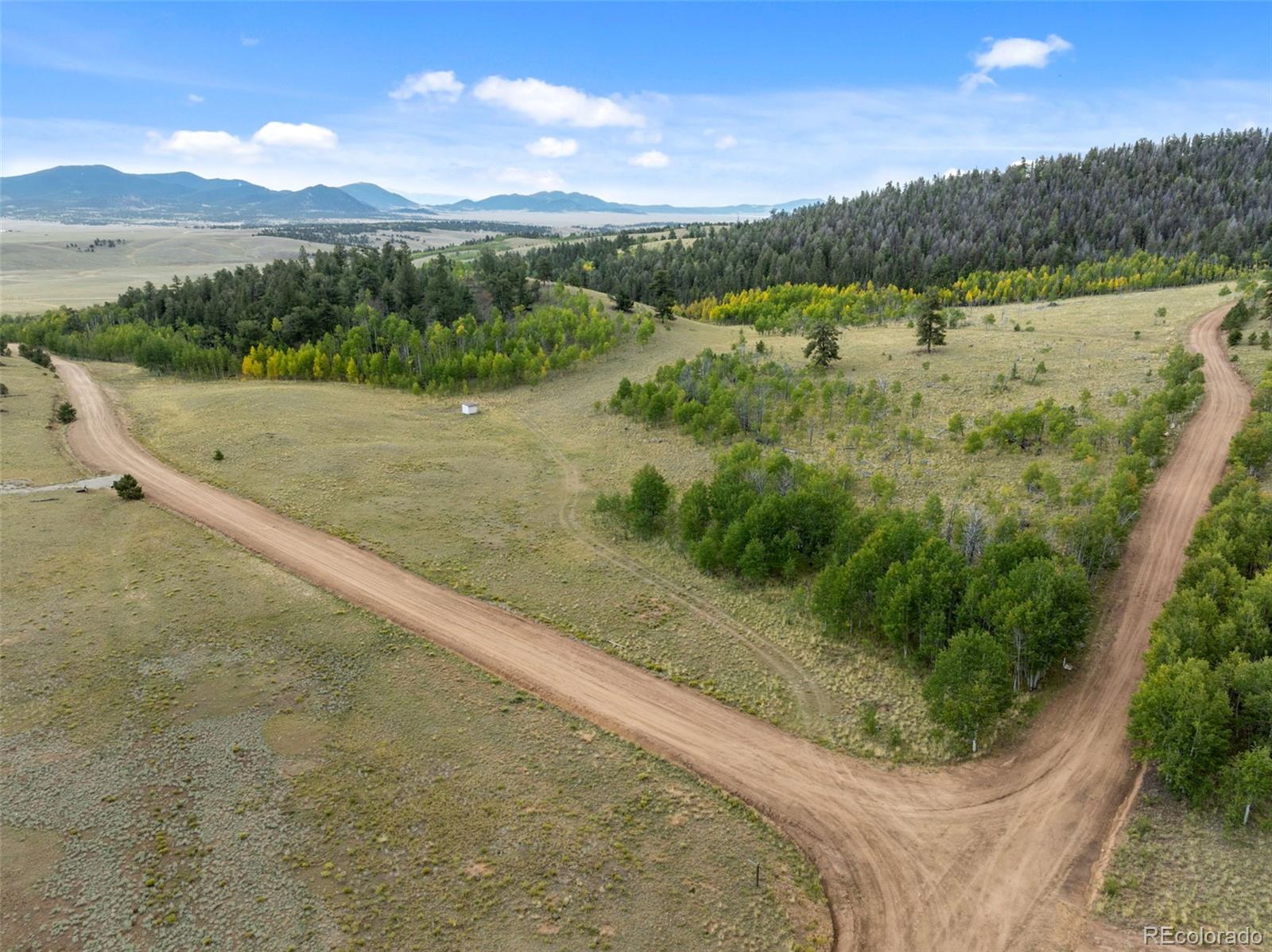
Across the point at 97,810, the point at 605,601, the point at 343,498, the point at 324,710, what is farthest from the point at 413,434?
the point at 97,810

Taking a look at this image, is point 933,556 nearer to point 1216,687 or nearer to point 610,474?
point 1216,687

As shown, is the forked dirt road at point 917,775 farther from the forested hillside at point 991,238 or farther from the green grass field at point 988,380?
the forested hillside at point 991,238

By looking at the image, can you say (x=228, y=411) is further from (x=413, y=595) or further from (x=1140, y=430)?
(x=1140, y=430)

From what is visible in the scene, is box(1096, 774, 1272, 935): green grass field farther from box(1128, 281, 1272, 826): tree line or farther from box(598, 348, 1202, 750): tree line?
box(598, 348, 1202, 750): tree line

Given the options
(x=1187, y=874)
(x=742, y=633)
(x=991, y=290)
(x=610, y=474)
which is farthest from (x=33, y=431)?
(x=991, y=290)

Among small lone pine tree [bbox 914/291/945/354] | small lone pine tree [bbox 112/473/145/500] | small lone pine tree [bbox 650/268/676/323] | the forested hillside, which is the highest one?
the forested hillside

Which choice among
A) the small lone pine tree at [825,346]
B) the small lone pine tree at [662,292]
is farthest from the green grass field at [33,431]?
the small lone pine tree at [662,292]

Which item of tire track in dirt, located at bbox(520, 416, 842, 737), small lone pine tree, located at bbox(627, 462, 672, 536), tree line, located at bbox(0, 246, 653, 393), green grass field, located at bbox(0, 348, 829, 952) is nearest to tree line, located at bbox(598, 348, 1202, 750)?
small lone pine tree, located at bbox(627, 462, 672, 536)
